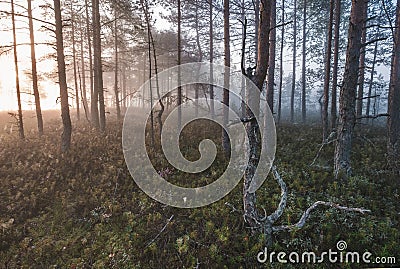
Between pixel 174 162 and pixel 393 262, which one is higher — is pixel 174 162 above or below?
above

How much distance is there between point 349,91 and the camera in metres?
7.98

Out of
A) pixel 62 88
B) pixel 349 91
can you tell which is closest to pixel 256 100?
pixel 349 91

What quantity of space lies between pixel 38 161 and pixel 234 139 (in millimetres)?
9000

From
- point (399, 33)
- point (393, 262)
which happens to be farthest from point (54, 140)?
point (399, 33)

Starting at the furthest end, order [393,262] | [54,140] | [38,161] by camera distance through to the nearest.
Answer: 1. [54,140]
2. [38,161]
3. [393,262]

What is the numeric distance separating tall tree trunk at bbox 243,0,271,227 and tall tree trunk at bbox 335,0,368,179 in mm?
4346

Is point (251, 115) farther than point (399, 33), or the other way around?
point (399, 33)

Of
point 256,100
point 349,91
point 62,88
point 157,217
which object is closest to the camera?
point 256,100

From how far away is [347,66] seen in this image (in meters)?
8.09

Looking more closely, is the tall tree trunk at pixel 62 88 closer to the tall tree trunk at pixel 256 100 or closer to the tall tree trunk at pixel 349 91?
the tall tree trunk at pixel 256 100

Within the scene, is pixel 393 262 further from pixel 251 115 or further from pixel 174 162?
pixel 174 162

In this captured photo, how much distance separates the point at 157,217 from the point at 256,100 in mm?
4291

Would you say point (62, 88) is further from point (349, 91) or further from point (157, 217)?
point (349, 91)

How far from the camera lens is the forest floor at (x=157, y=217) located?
17.8ft
